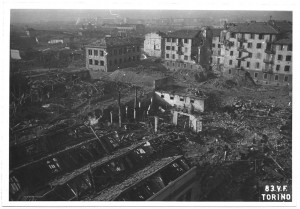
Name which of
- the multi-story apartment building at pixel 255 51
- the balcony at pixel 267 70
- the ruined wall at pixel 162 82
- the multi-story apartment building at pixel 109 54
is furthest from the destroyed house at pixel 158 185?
the multi-story apartment building at pixel 109 54

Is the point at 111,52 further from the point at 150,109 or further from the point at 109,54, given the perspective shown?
the point at 150,109

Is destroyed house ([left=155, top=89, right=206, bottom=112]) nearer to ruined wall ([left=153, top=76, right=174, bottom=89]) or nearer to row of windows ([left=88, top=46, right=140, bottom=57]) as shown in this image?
ruined wall ([left=153, top=76, right=174, bottom=89])

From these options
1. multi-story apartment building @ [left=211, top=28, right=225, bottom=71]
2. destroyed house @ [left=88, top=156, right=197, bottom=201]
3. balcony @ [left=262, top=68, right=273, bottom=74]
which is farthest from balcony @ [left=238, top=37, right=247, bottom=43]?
destroyed house @ [left=88, top=156, right=197, bottom=201]

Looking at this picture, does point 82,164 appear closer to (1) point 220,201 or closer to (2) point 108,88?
(1) point 220,201

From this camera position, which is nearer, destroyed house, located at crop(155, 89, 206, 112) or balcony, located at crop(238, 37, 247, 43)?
destroyed house, located at crop(155, 89, 206, 112)

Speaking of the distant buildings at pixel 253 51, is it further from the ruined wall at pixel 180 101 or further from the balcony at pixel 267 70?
the ruined wall at pixel 180 101

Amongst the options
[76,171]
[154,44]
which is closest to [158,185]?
[76,171]

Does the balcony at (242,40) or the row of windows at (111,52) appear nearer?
the balcony at (242,40)
